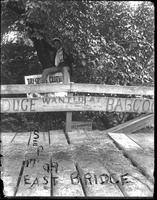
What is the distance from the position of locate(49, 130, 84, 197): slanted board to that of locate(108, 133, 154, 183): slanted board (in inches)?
30.2

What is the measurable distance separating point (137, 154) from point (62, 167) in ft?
3.82

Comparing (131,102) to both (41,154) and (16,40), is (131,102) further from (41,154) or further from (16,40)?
(16,40)

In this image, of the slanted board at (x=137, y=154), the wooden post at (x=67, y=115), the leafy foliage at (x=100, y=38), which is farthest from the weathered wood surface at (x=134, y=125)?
the leafy foliage at (x=100, y=38)

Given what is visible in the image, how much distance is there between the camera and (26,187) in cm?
293

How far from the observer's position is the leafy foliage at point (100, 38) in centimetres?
612

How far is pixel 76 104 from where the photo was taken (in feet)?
18.9

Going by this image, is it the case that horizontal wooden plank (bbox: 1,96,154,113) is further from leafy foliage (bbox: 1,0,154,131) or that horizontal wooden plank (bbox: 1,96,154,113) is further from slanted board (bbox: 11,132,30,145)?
leafy foliage (bbox: 1,0,154,131)

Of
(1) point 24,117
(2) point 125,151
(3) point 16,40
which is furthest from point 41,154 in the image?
(3) point 16,40

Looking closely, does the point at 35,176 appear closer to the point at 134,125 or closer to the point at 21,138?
the point at 21,138

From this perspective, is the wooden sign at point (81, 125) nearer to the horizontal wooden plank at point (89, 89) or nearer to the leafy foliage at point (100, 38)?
the leafy foliage at point (100, 38)

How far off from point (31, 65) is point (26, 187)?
500 centimetres

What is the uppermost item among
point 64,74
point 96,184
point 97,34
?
point 97,34

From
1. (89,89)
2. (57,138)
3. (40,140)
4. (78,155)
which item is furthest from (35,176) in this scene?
(89,89)

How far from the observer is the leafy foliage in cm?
612
